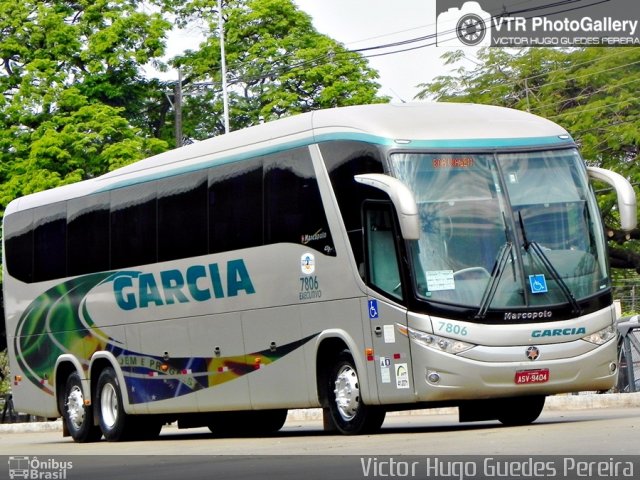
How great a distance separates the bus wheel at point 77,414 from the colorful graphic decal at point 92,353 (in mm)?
429

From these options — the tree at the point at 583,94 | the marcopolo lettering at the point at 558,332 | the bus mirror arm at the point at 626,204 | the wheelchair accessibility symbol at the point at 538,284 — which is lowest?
the marcopolo lettering at the point at 558,332

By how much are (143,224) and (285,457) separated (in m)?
8.61

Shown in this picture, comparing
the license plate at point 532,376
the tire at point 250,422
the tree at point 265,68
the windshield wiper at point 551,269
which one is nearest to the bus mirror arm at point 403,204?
the windshield wiper at point 551,269

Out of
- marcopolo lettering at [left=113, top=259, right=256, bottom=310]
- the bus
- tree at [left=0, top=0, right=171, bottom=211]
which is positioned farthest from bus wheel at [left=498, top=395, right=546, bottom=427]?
tree at [left=0, top=0, right=171, bottom=211]

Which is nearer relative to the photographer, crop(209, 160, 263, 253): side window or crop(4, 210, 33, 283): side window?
crop(209, 160, 263, 253): side window

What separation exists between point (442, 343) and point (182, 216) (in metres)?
5.69

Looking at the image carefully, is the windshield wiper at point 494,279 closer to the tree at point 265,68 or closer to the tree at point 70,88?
the tree at point 70,88

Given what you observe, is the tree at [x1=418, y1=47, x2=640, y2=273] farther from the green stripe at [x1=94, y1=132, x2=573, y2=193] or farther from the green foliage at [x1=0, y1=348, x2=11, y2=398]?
the green stripe at [x1=94, y1=132, x2=573, y2=193]

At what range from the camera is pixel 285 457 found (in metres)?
14.8

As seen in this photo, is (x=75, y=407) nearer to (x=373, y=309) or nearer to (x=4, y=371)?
(x=373, y=309)

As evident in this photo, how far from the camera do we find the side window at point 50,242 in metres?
25.0

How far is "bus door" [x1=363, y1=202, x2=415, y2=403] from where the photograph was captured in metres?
17.6

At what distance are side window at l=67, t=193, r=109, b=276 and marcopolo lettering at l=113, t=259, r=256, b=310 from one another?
674 mm

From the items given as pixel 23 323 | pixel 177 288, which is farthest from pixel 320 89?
pixel 177 288
